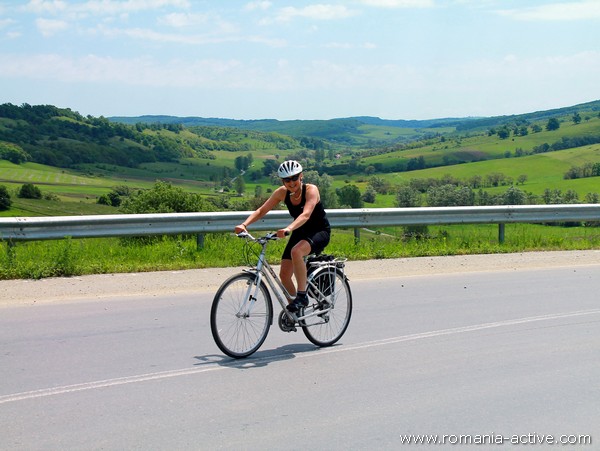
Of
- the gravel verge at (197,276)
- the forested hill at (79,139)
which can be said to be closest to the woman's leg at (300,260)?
the gravel verge at (197,276)

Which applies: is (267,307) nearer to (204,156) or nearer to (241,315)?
(241,315)

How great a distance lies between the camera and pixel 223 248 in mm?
13086

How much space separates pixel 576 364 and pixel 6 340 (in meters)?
5.23

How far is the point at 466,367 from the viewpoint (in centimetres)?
647

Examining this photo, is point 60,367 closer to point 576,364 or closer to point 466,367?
point 466,367

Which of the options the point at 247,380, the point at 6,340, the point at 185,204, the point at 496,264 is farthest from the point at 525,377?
the point at 185,204

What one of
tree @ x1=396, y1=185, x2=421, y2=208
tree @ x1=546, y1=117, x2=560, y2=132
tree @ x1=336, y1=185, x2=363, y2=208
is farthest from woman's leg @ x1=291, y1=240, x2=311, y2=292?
tree @ x1=546, y1=117, x2=560, y2=132

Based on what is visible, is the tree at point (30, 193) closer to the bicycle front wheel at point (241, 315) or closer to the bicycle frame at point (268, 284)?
the bicycle frame at point (268, 284)

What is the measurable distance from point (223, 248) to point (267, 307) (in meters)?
6.25

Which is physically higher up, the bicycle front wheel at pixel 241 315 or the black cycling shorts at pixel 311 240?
the black cycling shorts at pixel 311 240

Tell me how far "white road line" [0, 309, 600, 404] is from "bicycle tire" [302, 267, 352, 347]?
0.17 metres

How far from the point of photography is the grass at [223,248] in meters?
A: 11.3

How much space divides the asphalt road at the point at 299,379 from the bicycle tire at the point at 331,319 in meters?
0.15

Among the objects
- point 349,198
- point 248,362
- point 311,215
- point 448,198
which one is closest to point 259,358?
point 248,362
